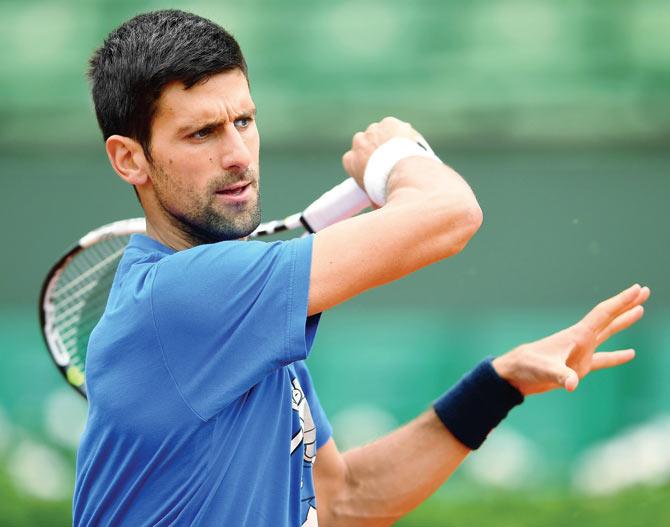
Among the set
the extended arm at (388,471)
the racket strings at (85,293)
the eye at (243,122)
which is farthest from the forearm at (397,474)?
the eye at (243,122)

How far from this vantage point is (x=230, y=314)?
236cm

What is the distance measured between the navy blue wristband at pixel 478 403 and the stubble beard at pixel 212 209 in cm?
83

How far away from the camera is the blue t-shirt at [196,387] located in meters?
2.36

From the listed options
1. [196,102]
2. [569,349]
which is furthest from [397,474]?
[196,102]

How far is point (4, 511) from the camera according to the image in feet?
20.5

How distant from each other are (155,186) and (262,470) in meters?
0.63

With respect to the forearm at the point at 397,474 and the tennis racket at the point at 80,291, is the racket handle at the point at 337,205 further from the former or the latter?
the forearm at the point at 397,474

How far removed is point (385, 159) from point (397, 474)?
95 cm

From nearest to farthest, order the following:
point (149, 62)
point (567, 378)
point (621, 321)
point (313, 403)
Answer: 1. point (149, 62)
2. point (567, 378)
3. point (313, 403)
4. point (621, 321)

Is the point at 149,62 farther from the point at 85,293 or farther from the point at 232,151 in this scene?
the point at 85,293

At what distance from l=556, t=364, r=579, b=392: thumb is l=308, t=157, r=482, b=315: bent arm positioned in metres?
0.46

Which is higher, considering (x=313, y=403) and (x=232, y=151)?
(x=232, y=151)

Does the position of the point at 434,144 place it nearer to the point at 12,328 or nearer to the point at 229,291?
the point at 12,328

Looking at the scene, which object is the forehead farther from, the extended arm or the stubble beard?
the extended arm
